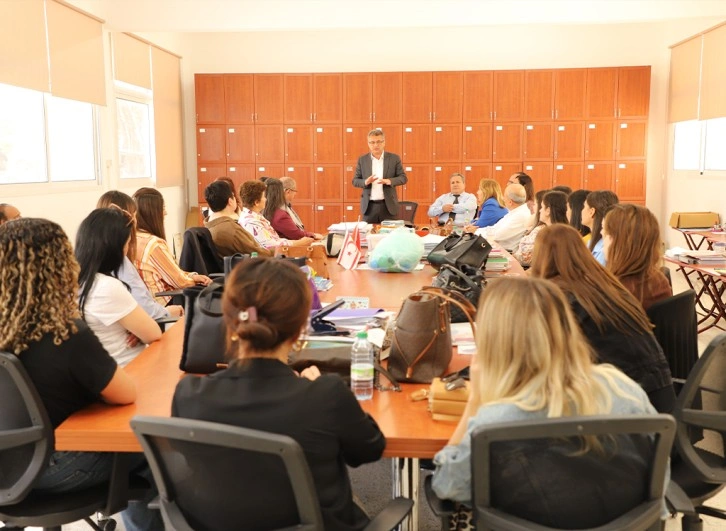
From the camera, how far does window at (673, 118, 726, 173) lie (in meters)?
9.02

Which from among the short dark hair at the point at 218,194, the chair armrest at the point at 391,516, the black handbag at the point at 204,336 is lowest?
the chair armrest at the point at 391,516

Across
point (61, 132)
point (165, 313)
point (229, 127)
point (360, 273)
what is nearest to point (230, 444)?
point (165, 313)

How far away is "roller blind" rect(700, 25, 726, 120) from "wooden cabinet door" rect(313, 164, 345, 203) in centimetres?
478

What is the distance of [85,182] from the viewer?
311 inches

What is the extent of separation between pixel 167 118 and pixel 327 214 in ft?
8.50

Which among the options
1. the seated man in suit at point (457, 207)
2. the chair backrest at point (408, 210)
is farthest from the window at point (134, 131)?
the seated man in suit at point (457, 207)

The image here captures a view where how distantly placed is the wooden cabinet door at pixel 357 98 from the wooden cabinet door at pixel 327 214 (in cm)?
125

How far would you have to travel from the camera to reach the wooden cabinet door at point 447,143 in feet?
33.6

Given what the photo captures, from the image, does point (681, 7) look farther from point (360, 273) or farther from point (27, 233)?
point (27, 233)

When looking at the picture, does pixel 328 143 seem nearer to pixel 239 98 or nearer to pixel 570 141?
pixel 239 98

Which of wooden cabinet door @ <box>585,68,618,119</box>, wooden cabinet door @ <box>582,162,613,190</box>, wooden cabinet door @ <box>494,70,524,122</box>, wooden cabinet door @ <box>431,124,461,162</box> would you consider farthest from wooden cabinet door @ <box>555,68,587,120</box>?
wooden cabinet door @ <box>431,124,461,162</box>

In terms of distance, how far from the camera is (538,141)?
401 inches

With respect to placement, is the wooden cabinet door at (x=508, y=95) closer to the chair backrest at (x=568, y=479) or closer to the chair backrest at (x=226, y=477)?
the chair backrest at (x=568, y=479)

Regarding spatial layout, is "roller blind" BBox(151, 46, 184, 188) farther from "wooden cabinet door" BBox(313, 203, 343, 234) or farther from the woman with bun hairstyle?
the woman with bun hairstyle
